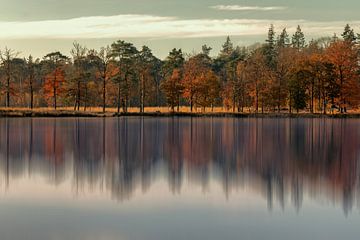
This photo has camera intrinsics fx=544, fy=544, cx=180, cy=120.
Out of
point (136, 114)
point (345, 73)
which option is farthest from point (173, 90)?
point (345, 73)

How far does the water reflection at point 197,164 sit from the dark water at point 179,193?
0.22 feet

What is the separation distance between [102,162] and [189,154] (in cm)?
776

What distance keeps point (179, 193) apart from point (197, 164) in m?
10.4

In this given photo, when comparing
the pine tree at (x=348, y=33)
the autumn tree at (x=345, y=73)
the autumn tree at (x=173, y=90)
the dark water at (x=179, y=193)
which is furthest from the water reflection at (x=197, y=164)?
the pine tree at (x=348, y=33)

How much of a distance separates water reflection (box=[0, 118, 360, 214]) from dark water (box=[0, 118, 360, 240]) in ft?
0.22

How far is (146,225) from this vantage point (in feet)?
60.1

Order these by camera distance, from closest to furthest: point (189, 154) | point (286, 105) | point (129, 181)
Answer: point (129, 181) < point (189, 154) < point (286, 105)

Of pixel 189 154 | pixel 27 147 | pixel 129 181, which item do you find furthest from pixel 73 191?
pixel 27 147

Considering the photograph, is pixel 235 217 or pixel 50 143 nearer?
pixel 235 217

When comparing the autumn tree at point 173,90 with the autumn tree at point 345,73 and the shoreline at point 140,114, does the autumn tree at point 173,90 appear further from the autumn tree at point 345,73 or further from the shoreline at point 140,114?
the autumn tree at point 345,73

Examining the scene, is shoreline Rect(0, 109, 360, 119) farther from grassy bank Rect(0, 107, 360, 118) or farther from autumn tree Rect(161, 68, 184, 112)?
autumn tree Rect(161, 68, 184, 112)

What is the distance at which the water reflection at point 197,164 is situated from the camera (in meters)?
25.7

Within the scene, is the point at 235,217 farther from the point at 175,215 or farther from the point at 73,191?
the point at 73,191

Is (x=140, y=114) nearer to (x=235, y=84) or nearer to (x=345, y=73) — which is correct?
(x=235, y=84)
